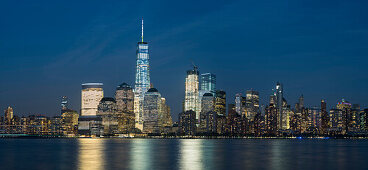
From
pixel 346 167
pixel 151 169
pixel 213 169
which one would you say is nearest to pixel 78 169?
pixel 151 169

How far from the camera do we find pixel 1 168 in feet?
269

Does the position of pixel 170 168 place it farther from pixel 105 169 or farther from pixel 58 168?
pixel 58 168

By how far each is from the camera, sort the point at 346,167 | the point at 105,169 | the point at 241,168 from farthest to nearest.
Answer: the point at 346,167 → the point at 241,168 → the point at 105,169

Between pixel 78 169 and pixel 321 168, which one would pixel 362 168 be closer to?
Result: pixel 321 168

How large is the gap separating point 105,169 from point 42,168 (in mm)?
13593

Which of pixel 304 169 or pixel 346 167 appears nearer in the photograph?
pixel 304 169

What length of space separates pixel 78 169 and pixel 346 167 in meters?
49.5

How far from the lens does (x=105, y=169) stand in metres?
→ 76.5

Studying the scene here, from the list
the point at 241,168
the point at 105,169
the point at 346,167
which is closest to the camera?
the point at 105,169

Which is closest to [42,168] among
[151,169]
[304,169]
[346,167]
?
[151,169]

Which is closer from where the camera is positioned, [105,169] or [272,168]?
[105,169]

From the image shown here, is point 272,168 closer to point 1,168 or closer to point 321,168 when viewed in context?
point 321,168

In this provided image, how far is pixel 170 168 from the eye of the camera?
81125mm

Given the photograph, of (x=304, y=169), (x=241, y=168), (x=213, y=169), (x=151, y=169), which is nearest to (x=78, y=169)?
(x=151, y=169)
